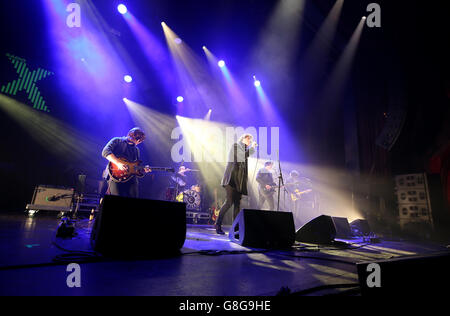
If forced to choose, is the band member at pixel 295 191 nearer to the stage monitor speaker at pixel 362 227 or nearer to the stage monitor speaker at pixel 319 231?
the stage monitor speaker at pixel 362 227

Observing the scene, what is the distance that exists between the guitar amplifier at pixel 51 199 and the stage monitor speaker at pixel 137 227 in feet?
19.5

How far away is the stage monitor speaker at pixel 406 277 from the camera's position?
1.09 m

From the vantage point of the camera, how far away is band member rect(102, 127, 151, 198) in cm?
410

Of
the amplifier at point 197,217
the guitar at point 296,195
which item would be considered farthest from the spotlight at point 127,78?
the guitar at point 296,195

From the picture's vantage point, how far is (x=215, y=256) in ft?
8.08

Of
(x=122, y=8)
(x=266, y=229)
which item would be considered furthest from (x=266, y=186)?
(x=122, y=8)

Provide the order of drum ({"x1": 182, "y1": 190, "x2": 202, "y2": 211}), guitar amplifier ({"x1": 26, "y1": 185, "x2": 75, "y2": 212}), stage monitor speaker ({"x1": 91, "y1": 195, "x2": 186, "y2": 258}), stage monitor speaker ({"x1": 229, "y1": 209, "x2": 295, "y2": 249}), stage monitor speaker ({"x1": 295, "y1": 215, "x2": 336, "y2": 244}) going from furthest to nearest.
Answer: drum ({"x1": 182, "y1": 190, "x2": 202, "y2": 211}) → guitar amplifier ({"x1": 26, "y1": 185, "x2": 75, "y2": 212}) → stage monitor speaker ({"x1": 295, "y1": 215, "x2": 336, "y2": 244}) → stage monitor speaker ({"x1": 229, "y1": 209, "x2": 295, "y2": 249}) → stage monitor speaker ({"x1": 91, "y1": 195, "x2": 186, "y2": 258})

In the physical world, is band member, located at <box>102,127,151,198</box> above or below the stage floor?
above

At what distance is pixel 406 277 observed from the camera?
3.65ft

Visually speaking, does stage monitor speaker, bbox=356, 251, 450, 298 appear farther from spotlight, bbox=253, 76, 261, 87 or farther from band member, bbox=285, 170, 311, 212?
spotlight, bbox=253, 76, 261, 87

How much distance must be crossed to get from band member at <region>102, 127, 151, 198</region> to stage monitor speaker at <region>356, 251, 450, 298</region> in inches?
157

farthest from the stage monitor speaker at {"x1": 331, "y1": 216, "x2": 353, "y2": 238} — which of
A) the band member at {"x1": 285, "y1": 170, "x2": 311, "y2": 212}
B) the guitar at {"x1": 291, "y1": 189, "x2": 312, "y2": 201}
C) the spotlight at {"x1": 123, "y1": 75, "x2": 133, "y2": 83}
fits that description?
the spotlight at {"x1": 123, "y1": 75, "x2": 133, "y2": 83}
